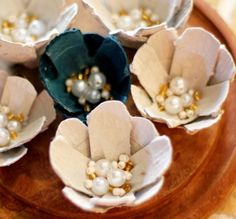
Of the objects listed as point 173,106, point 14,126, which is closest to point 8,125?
point 14,126

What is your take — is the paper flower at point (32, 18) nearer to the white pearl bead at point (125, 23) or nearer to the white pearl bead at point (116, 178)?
the white pearl bead at point (125, 23)

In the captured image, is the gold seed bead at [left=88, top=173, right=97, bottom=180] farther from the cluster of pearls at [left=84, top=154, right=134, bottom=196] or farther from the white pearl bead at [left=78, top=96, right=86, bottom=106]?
the white pearl bead at [left=78, top=96, right=86, bottom=106]

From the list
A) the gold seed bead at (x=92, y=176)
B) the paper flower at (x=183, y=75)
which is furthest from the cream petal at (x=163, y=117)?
the gold seed bead at (x=92, y=176)

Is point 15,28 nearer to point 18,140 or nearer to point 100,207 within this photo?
point 18,140

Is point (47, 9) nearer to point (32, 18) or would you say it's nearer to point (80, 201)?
point (32, 18)

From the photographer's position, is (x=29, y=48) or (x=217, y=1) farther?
(x=217, y=1)

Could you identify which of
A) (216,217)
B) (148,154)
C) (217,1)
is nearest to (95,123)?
(148,154)

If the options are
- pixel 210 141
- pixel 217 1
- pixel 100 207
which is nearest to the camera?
pixel 100 207
